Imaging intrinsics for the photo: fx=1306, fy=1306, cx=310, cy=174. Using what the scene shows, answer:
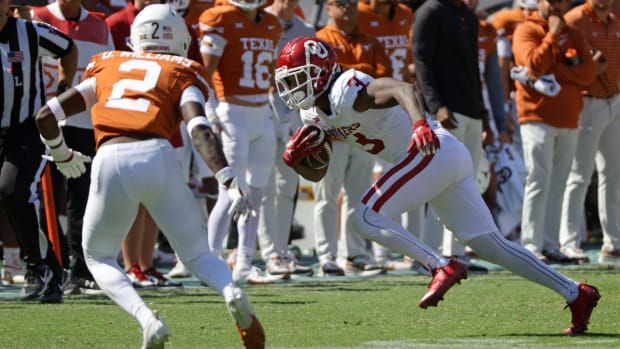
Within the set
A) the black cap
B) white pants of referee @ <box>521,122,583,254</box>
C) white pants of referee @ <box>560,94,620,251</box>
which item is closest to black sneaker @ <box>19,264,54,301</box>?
the black cap

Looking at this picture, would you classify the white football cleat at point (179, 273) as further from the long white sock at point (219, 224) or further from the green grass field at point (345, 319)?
the green grass field at point (345, 319)

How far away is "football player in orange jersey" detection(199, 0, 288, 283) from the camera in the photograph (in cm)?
992

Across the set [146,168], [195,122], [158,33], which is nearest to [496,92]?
[158,33]

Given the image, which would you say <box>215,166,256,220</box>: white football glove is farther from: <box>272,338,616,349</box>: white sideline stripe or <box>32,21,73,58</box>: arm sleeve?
<box>32,21,73,58</box>: arm sleeve

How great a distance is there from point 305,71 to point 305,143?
16.1 inches

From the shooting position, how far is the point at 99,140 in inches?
238

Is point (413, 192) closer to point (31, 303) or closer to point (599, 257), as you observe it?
point (31, 303)

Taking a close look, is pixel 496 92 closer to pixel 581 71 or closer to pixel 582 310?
pixel 581 71

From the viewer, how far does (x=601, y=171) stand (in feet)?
38.6

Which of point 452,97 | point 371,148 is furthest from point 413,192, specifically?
point 452,97

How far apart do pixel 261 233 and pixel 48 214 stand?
6.79 ft

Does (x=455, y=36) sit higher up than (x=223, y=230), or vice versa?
(x=455, y=36)

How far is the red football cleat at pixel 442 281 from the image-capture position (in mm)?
6355

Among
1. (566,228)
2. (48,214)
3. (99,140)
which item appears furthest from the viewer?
(566,228)
